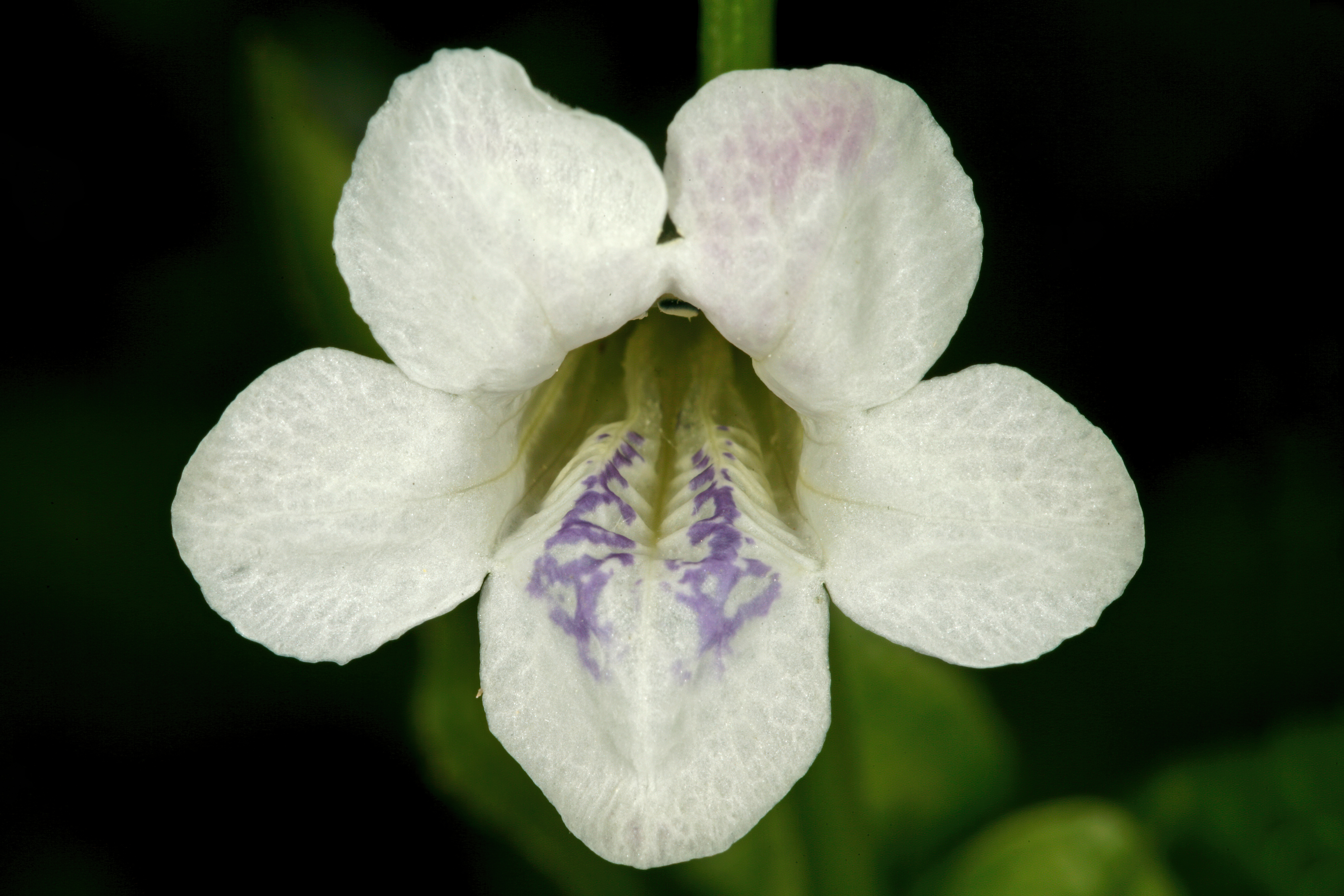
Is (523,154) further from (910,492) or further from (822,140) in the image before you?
(910,492)

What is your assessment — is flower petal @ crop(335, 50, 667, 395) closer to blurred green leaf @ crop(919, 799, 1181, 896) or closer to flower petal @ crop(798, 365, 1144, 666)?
flower petal @ crop(798, 365, 1144, 666)

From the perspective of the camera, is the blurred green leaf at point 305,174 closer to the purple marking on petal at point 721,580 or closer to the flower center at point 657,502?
the flower center at point 657,502

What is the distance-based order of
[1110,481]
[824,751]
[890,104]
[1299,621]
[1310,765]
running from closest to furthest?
[890,104] → [1110,481] → [824,751] → [1310,765] → [1299,621]

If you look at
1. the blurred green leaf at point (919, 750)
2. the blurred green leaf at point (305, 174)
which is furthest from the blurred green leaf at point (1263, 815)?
the blurred green leaf at point (305, 174)

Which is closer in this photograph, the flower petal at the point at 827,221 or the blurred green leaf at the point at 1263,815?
the flower petal at the point at 827,221

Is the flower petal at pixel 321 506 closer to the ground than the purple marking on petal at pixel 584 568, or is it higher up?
higher up

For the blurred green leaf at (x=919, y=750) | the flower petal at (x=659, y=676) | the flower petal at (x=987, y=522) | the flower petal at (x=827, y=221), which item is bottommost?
the blurred green leaf at (x=919, y=750)

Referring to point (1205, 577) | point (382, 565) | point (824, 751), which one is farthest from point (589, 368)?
point (1205, 577)
